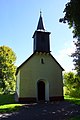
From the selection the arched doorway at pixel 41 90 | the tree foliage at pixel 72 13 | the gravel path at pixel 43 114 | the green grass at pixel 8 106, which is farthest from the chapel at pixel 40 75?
the tree foliage at pixel 72 13

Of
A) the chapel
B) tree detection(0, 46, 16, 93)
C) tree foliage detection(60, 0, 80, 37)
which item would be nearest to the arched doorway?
the chapel

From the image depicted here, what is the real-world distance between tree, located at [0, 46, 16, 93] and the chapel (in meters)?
14.4

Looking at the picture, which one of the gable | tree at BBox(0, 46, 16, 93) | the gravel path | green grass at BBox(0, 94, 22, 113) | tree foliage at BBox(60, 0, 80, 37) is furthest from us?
tree at BBox(0, 46, 16, 93)

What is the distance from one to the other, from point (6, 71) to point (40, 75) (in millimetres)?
16035

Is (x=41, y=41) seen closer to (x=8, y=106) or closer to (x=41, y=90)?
(x=41, y=90)

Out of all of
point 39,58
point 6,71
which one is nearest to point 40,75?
point 39,58

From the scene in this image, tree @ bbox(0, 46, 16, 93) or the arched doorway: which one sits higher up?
tree @ bbox(0, 46, 16, 93)

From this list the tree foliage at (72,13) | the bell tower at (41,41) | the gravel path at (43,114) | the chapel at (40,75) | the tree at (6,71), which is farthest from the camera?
the tree at (6,71)

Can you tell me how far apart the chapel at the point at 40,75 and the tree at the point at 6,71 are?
14.4 m

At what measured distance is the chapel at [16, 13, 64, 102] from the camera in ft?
89.8

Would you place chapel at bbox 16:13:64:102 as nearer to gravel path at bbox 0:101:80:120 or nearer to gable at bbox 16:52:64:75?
gable at bbox 16:52:64:75

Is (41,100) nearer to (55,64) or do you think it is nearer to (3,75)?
(55,64)

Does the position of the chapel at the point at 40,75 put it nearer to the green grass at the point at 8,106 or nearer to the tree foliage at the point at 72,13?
the green grass at the point at 8,106

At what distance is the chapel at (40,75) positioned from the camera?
27375mm
